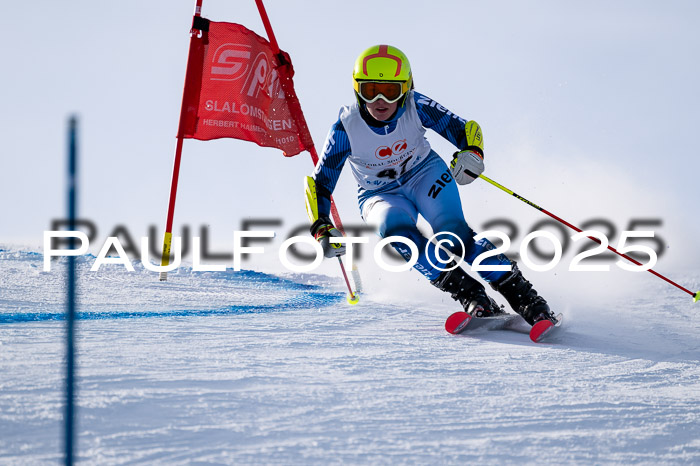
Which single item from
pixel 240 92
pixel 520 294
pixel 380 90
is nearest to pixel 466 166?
pixel 380 90

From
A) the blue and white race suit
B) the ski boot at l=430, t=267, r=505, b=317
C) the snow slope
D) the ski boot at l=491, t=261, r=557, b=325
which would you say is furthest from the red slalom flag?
the ski boot at l=491, t=261, r=557, b=325

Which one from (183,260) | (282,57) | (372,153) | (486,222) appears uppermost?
(282,57)

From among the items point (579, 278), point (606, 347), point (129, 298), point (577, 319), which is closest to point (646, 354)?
point (606, 347)

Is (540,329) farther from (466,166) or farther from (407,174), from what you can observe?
(407,174)

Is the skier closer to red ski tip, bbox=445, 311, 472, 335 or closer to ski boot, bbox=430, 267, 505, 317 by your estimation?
ski boot, bbox=430, 267, 505, 317

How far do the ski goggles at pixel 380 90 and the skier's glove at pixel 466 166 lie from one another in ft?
1.62

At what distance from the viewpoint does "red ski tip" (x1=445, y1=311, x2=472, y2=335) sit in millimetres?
3637

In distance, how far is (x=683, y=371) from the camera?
2.94 metres

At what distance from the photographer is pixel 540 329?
3.55 metres

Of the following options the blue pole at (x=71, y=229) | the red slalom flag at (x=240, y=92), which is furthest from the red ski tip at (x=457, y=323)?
the red slalom flag at (x=240, y=92)

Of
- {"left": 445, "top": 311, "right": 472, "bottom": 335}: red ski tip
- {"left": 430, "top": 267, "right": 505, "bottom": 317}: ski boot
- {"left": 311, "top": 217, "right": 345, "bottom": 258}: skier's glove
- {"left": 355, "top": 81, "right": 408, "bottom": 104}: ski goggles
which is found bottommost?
{"left": 445, "top": 311, "right": 472, "bottom": 335}: red ski tip

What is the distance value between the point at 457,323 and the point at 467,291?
0.27 metres

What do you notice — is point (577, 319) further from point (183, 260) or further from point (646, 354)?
point (183, 260)

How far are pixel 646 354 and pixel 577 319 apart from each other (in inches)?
44.0
